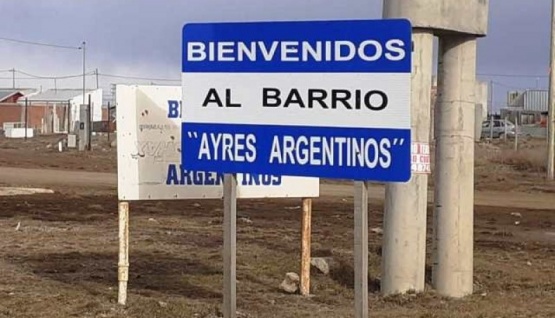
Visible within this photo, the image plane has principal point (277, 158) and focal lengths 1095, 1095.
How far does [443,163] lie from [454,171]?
14cm

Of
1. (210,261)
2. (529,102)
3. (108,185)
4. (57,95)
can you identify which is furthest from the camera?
(57,95)

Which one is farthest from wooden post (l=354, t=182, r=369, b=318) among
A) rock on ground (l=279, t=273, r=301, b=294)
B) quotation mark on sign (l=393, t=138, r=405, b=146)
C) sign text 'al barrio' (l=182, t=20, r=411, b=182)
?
rock on ground (l=279, t=273, r=301, b=294)

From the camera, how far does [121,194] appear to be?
10.0 m

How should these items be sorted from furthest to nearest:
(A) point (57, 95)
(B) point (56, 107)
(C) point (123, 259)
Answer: (A) point (57, 95) → (B) point (56, 107) → (C) point (123, 259)

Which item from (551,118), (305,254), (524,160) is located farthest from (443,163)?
(524,160)

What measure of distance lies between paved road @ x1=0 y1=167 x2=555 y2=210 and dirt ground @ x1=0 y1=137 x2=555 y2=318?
5.18ft

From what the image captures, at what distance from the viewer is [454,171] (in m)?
11.0

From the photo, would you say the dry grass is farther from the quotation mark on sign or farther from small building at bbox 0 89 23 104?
small building at bbox 0 89 23 104

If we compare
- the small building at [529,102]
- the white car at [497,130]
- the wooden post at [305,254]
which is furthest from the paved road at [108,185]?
the small building at [529,102]

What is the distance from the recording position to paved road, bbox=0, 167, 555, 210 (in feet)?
83.6

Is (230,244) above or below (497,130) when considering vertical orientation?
below

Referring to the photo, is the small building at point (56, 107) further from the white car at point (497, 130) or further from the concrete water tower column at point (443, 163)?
the concrete water tower column at point (443, 163)

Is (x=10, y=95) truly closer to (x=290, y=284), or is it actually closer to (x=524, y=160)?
(x=524, y=160)

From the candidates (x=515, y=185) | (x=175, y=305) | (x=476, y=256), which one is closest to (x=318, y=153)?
(x=175, y=305)
